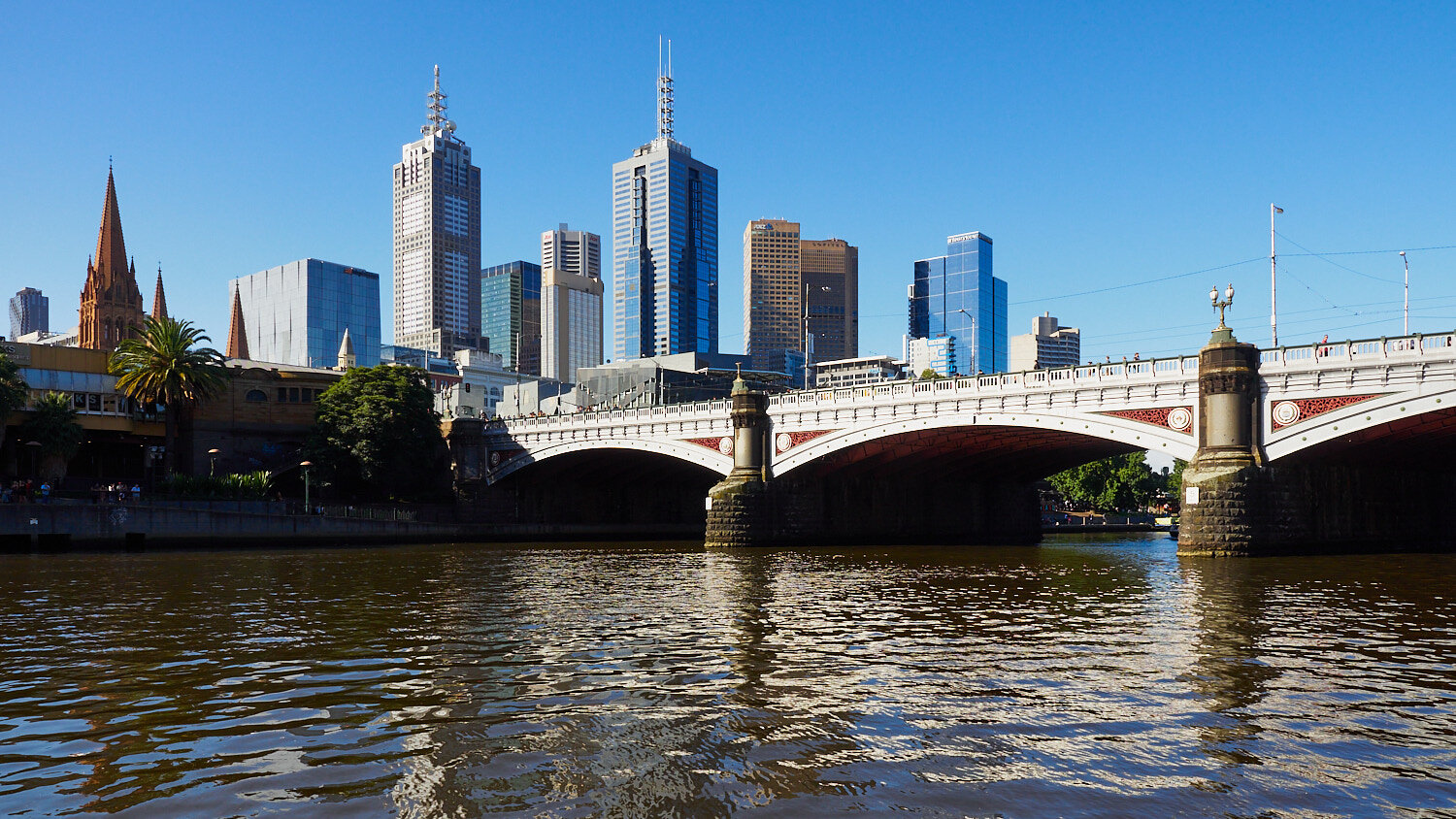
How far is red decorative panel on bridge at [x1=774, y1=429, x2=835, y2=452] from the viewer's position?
60750mm

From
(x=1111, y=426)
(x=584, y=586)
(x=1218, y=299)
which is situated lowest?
(x=584, y=586)

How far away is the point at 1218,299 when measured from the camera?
4588 cm

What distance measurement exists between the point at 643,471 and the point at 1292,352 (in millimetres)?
50258

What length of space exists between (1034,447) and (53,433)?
2475 inches

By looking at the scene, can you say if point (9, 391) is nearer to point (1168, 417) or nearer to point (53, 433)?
point (53, 433)

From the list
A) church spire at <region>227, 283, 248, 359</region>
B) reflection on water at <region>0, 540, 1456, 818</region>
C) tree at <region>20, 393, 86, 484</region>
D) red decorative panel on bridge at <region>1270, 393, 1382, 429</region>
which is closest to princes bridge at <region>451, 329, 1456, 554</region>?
red decorative panel on bridge at <region>1270, 393, 1382, 429</region>

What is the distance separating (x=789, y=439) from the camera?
61812mm

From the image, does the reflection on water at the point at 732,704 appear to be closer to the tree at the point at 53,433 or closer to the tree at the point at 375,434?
the tree at the point at 375,434

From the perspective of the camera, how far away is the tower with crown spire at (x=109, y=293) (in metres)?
126

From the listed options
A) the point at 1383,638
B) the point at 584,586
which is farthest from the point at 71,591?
the point at 1383,638

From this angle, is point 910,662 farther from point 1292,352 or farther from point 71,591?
point 1292,352

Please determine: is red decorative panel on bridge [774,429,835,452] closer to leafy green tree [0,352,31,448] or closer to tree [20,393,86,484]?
leafy green tree [0,352,31,448]

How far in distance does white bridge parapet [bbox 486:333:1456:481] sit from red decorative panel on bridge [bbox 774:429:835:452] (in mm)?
59

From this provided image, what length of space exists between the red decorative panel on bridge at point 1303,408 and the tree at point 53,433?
7237 cm
